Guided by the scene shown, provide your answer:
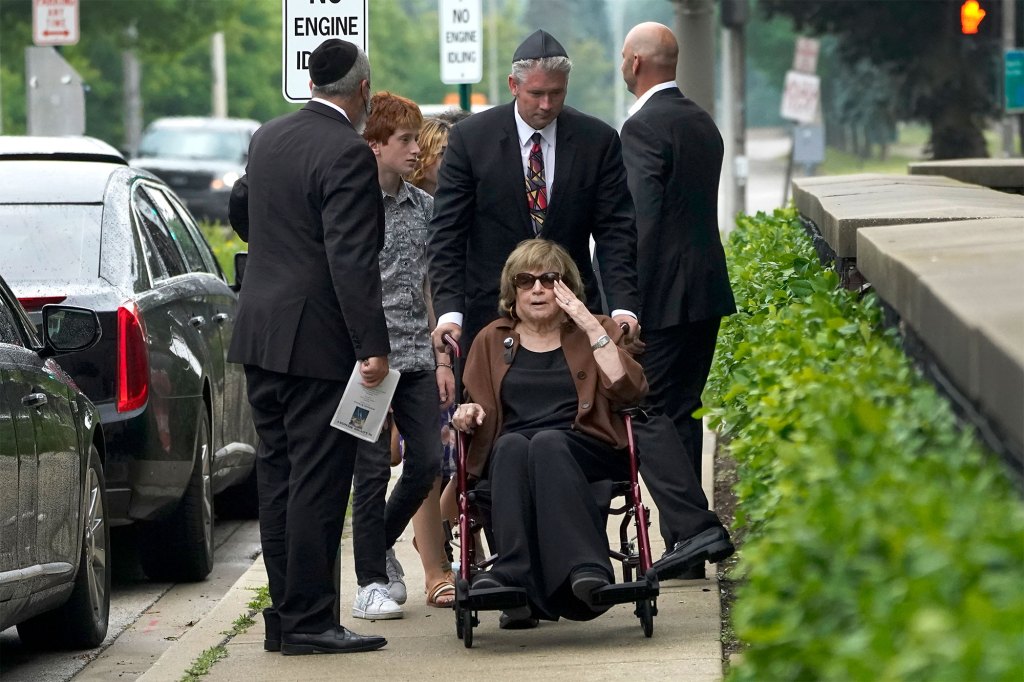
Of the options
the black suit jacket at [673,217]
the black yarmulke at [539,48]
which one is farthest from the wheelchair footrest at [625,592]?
the black yarmulke at [539,48]

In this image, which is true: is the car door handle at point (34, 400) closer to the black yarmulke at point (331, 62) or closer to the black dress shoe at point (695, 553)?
the black yarmulke at point (331, 62)

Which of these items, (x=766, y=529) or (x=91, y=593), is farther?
(x=91, y=593)

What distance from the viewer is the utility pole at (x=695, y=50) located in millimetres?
12875

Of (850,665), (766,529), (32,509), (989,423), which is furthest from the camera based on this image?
(32,509)

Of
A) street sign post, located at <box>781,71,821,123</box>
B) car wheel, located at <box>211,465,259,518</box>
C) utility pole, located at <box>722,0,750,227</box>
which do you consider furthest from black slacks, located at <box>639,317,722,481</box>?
street sign post, located at <box>781,71,821,123</box>

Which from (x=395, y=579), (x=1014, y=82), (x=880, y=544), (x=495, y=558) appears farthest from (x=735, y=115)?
(x=880, y=544)

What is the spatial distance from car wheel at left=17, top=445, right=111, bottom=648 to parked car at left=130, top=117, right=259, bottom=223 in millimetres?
21073

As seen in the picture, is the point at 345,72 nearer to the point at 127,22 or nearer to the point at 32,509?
the point at 32,509

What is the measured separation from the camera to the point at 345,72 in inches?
241

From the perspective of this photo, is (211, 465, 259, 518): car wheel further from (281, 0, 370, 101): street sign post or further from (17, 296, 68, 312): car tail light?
(17, 296, 68, 312): car tail light

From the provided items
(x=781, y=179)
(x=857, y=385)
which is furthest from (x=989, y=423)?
(x=781, y=179)

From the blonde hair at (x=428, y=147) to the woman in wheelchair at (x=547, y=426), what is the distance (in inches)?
48.9

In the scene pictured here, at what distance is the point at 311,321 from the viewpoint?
5973 mm

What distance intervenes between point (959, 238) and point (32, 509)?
296cm
